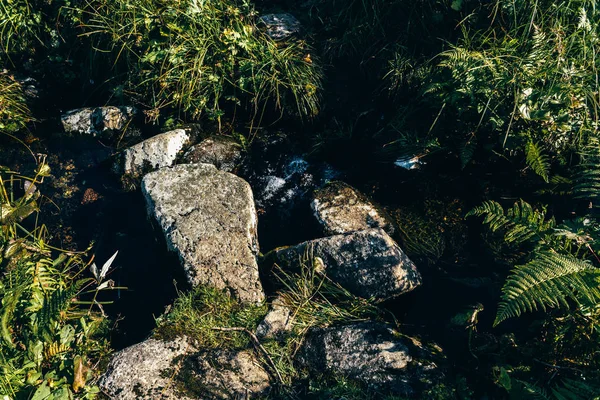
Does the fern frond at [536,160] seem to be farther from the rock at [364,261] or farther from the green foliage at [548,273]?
the rock at [364,261]

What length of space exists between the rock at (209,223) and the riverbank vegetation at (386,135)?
158 mm

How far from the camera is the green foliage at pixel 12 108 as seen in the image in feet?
13.9

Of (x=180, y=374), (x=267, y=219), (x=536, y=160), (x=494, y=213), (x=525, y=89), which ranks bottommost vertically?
(x=180, y=374)

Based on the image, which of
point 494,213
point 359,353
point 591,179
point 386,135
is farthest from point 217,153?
point 591,179

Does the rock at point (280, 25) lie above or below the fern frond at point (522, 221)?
above

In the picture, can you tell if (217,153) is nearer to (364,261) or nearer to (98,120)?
(98,120)

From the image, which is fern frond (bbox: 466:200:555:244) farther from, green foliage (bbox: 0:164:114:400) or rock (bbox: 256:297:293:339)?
green foliage (bbox: 0:164:114:400)

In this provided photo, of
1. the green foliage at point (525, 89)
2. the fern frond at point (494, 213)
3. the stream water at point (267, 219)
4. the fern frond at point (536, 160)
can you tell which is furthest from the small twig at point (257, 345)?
the fern frond at point (536, 160)

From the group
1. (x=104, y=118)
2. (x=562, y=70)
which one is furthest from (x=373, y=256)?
(x=104, y=118)

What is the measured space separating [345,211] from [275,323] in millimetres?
943

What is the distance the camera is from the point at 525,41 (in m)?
3.54

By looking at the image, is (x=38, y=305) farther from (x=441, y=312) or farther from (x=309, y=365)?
(x=441, y=312)

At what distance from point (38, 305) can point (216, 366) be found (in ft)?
3.10

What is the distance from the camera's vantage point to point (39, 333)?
8.27 ft
